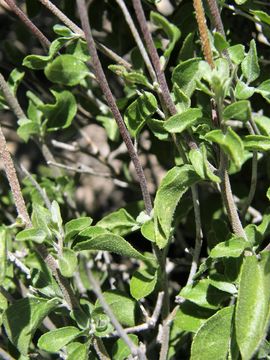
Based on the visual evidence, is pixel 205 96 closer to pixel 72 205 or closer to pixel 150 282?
pixel 150 282

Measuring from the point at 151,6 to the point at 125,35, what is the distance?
0.17 m

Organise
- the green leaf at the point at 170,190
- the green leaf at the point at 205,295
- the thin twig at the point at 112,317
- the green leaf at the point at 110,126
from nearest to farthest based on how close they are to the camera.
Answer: the thin twig at the point at 112,317
the green leaf at the point at 170,190
the green leaf at the point at 205,295
the green leaf at the point at 110,126

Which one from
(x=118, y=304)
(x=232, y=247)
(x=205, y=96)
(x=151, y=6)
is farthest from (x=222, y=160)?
(x=151, y=6)

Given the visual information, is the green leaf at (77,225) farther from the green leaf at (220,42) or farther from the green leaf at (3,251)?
the green leaf at (220,42)

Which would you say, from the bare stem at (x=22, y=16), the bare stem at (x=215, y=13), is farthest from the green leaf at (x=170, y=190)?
the bare stem at (x=22, y=16)

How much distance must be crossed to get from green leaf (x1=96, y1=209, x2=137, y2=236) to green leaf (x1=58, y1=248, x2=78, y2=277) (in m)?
0.20

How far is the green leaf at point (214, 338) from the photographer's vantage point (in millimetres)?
1151

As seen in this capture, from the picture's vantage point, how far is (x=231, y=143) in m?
0.97

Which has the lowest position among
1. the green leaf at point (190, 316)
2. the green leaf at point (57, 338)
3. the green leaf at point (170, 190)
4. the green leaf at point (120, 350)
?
the green leaf at point (120, 350)

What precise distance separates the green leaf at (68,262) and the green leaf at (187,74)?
336mm

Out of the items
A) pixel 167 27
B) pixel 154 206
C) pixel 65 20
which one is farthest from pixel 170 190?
pixel 65 20

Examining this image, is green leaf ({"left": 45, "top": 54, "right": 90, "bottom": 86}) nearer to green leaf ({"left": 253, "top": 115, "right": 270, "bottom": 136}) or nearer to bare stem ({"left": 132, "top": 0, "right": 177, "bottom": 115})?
bare stem ({"left": 132, "top": 0, "right": 177, "bottom": 115})

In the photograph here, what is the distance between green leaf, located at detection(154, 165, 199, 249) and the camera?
1.09 meters

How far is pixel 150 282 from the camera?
1.28 meters
